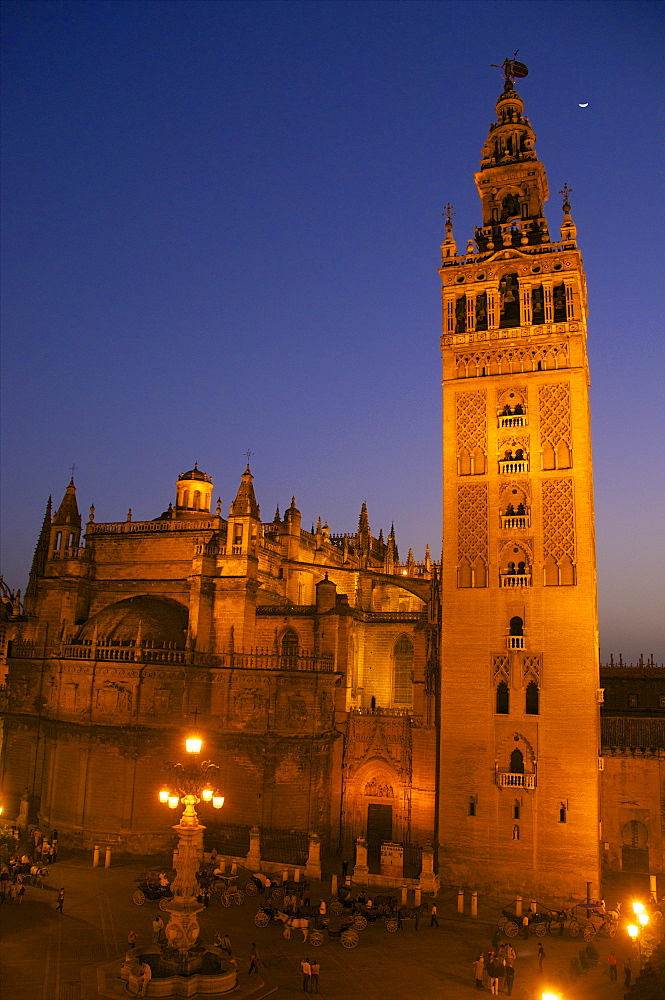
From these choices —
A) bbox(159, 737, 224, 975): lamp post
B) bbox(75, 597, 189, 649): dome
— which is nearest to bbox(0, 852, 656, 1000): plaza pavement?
bbox(159, 737, 224, 975): lamp post

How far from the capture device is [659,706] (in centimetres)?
4681

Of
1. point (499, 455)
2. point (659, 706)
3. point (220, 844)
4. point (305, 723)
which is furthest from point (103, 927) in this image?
point (659, 706)

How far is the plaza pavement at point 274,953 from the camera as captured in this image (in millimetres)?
21422

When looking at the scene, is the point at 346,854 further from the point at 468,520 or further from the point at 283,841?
the point at 468,520

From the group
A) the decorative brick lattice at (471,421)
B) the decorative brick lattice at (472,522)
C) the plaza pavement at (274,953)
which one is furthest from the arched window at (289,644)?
the decorative brick lattice at (471,421)

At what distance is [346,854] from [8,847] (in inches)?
581

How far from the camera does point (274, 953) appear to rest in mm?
23984

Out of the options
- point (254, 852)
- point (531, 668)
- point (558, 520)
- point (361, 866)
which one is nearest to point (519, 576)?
point (558, 520)

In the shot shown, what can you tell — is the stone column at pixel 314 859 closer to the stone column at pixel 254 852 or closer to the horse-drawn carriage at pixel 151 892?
the stone column at pixel 254 852

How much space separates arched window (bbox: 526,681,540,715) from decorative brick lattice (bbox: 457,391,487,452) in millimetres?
10317

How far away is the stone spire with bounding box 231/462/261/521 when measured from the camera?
40419 mm

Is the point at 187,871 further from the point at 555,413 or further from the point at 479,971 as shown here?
the point at 555,413

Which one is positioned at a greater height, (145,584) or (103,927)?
(145,584)

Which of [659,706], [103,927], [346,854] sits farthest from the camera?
[659,706]
